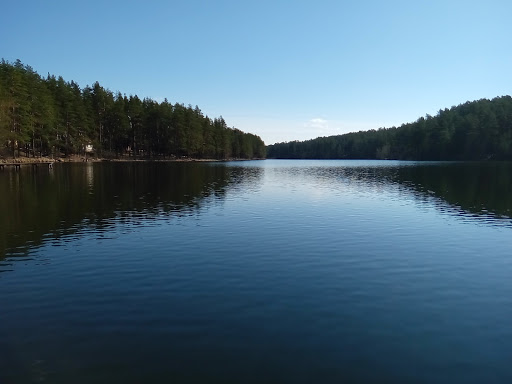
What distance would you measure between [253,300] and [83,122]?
464 ft

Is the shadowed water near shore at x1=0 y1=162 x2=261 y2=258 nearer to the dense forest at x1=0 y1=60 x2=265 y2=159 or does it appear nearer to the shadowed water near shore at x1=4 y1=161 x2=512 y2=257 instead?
the shadowed water near shore at x1=4 y1=161 x2=512 y2=257

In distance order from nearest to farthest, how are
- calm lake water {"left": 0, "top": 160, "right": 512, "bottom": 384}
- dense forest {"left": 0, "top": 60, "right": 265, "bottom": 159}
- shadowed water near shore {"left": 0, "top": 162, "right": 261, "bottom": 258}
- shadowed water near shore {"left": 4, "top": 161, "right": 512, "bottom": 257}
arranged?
calm lake water {"left": 0, "top": 160, "right": 512, "bottom": 384}
shadowed water near shore {"left": 0, "top": 162, "right": 261, "bottom": 258}
shadowed water near shore {"left": 4, "top": 161, "right": 512, "bottom": 257}
dense forest {"left": 0, "top": 60, "right": 265, "bottom": 159}

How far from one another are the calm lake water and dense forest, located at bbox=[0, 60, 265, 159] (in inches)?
3164

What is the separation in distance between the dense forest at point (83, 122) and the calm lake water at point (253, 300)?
80.4m

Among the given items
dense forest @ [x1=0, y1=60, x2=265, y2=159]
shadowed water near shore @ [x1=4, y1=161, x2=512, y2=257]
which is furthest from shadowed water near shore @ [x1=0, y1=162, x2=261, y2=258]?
dense forest @ [x1=0, y1=60, x2=265, y2=159]

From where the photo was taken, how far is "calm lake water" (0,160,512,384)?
10.4m

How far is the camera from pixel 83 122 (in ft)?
454

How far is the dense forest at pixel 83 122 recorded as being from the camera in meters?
100

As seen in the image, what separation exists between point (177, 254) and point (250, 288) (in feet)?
23.1

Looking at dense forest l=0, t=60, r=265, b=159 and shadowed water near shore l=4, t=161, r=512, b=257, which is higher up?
dense forest l=0, t=60, r=265, b=159

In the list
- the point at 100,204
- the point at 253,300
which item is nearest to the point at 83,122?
the point at 100,204

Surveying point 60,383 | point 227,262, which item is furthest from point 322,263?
point 60,383

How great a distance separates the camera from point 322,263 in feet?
66.9

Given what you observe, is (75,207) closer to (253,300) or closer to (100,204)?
(100,204)
